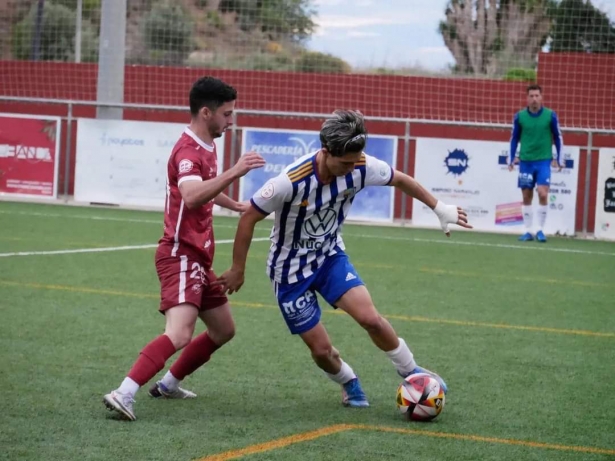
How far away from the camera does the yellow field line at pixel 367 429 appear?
4727 millimetres

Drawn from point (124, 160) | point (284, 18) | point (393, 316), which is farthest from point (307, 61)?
point (393, 316)

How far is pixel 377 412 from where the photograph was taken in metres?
5.72

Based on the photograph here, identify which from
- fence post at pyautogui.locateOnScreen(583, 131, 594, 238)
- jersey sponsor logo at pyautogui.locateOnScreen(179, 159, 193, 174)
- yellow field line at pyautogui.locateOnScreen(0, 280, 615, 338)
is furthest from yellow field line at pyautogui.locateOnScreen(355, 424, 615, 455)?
fence post at pyautogui.locateOnScreen(583, 131, 594, 238)

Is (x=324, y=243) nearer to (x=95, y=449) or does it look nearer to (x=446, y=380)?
(x=446, y=380)

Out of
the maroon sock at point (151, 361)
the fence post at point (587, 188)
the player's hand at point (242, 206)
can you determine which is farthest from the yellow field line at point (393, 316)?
the fence post at point (587, 188)

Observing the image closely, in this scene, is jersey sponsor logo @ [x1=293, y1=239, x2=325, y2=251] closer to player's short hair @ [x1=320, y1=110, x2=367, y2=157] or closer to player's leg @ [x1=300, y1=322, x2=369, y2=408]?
player's leg @ [x1=300, y1=322, x2=369, y2=408]

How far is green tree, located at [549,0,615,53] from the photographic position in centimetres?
2515

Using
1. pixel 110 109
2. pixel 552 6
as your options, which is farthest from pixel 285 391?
pixel 552 6

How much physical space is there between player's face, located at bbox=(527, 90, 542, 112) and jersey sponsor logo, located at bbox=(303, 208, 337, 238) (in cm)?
1030

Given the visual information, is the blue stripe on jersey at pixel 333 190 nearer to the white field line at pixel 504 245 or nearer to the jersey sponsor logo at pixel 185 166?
the jersey sponsor logo at pixel 185 166

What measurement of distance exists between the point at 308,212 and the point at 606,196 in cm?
1184

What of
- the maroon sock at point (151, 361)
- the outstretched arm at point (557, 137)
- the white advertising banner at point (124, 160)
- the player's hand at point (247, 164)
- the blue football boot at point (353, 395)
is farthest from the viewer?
the white advertising banner at point (124, 160)

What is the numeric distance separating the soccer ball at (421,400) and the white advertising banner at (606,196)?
1179cm

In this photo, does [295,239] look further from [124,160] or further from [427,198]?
[124,160]
